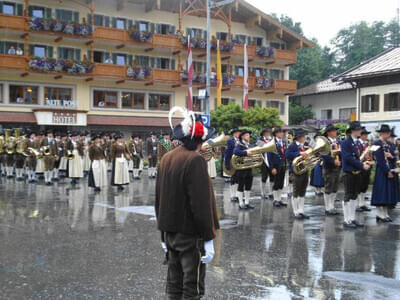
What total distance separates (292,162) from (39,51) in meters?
27.6

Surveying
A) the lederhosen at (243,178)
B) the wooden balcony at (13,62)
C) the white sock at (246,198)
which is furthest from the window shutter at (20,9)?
the white sock at (246,198)

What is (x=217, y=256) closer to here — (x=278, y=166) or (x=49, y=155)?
(x=278, y=166)

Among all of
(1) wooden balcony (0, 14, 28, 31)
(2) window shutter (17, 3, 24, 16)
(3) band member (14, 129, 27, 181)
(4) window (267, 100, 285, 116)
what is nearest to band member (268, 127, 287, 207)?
(3) band member (14, 129, 27, 181)

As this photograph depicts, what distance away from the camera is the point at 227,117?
28922 millimetres

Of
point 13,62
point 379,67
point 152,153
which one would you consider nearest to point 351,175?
point 152,153

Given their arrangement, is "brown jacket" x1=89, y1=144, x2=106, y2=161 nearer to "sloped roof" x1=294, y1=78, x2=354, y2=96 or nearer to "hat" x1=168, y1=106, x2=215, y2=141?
"hat" x1=168, y1=106, x2=215, y2=141

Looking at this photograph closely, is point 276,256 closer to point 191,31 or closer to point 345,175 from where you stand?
point 345,175

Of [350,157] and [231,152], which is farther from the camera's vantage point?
[231,152]

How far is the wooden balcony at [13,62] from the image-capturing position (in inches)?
1282

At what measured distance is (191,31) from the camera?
41.1 metres

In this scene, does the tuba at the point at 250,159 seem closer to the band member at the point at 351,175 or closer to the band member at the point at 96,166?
the band member at the point at 351,175

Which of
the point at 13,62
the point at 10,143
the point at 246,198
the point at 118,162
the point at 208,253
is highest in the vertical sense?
the point at 13,62

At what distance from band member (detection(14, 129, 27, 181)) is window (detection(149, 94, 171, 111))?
17921 mm

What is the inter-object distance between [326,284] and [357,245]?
2.50 meters
